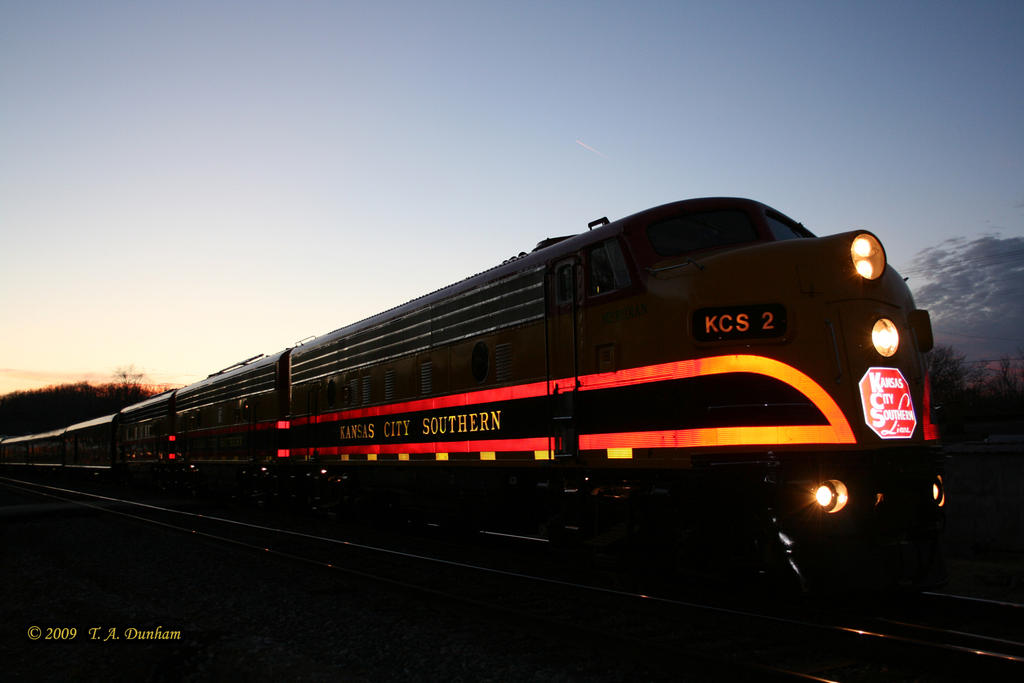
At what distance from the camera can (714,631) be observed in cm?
603

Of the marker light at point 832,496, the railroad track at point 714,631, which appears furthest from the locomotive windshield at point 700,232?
the railroad track at point 714,631

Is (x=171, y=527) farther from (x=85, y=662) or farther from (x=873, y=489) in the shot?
(x=873, y=489)

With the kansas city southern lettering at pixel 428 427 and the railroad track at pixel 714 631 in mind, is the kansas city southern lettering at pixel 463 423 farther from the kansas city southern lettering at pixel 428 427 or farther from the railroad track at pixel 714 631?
the railroad track at pixel 714 631

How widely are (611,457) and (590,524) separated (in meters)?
0.88

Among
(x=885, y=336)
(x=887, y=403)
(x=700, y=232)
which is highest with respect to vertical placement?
(x=700, y=232)

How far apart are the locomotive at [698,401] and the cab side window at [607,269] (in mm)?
29

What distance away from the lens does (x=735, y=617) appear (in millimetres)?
6328

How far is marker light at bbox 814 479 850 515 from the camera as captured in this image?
5.89 metres

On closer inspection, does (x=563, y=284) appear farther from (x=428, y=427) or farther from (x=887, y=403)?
(x=428, y=427)

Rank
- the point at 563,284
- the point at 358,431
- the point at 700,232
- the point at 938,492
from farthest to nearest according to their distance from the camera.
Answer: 1. the point at 358,431
2. the point at 563,284
3. the point at 700,232
4. the point at 938,492

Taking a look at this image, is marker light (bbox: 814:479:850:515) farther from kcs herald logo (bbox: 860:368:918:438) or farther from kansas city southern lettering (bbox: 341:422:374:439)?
kansas city southern lettering (bbox: 341:422:374:439)

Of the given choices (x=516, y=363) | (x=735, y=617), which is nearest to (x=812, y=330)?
(x=735, y=617)

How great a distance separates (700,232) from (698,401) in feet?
6.33

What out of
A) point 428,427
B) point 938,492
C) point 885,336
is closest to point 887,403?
point 885,336
